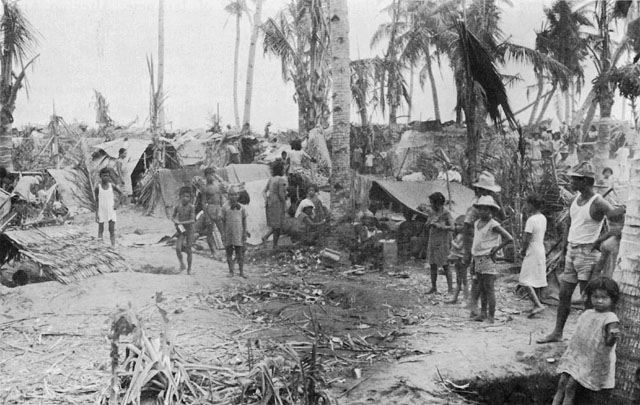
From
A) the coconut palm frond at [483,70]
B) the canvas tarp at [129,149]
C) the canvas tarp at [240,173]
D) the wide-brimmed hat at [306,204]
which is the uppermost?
the coconut palm frond at [483,70]

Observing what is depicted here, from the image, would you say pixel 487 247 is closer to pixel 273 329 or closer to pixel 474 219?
pixel 474 219

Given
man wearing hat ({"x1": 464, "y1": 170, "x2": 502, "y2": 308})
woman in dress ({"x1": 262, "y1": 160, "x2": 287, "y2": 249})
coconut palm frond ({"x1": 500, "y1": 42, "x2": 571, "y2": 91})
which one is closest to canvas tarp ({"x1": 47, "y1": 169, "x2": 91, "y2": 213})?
woman in dress ({"x1": 262, "y1": 160, "x2": 287, "y2": 249})

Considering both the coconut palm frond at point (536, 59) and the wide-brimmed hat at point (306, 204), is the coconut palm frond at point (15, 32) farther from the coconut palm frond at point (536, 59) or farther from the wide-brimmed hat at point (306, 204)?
the coconut palm frond at point (536, 59)

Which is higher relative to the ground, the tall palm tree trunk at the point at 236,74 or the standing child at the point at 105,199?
the tall palm tree trunk at the point at 236,74

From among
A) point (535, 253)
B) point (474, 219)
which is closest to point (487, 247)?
point (474, 219)

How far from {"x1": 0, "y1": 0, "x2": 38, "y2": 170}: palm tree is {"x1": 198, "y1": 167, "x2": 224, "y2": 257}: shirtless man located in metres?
5.06

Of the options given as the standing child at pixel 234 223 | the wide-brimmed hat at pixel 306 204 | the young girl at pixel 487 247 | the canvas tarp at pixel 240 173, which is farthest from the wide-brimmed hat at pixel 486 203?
the canvas tarp at pixel 240 173

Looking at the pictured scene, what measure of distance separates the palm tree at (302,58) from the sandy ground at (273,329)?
10.3 m

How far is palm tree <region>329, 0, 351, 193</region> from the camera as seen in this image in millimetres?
10531

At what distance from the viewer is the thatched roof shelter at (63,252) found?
21.8 feet

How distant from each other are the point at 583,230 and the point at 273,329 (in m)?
2.72

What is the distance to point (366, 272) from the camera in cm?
811

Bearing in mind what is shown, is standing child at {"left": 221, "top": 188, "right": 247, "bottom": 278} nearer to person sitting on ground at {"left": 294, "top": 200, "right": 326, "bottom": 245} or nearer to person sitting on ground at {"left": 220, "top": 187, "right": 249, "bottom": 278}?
person sitting on ground at {"left": 220, "top": 187, "right": 249, "bottom": 278}

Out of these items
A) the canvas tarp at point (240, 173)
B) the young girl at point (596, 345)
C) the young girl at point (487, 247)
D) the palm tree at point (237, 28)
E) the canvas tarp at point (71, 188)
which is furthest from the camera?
the palm tree at point (237, 28)
